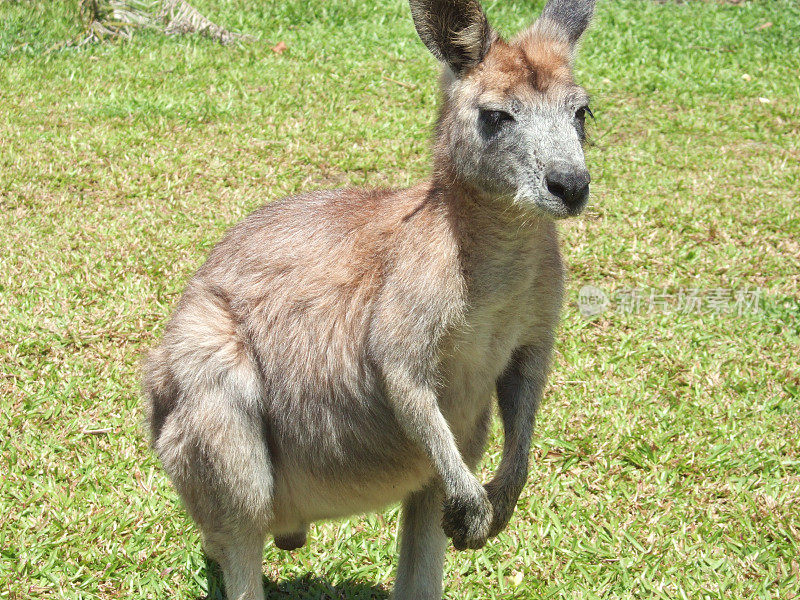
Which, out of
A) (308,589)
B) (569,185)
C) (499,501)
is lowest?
(308,589)

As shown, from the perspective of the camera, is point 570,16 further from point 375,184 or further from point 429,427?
point 375,184

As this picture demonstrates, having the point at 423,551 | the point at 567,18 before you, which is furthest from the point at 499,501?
the point at 567,18

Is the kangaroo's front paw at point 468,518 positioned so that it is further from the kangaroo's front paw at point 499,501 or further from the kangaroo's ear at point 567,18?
the kangaroo's ear at point 567,18

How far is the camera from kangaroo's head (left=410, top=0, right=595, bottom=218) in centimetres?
267

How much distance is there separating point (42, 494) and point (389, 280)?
1.91 meters

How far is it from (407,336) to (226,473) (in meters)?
0.72

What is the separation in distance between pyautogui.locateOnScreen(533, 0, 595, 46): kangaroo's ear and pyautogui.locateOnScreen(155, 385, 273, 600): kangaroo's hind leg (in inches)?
63.2

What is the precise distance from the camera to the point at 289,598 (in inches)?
142

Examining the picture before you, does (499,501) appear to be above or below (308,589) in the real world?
above

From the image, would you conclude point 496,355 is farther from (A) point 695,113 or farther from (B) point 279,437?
(A) point 695,113

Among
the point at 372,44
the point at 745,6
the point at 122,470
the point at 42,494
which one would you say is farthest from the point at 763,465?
the point at 745,6

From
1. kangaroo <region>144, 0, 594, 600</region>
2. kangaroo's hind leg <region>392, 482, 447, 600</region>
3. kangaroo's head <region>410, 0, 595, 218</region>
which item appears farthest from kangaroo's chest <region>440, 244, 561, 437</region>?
kangaroo's hind leg <region>392, 482, 447, 600</region>

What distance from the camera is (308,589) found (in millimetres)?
3639

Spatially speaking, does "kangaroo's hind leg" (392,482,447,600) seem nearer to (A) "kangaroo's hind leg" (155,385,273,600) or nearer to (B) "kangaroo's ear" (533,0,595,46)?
(A) "kangaroo's hind leg" (155,385,273,600)
